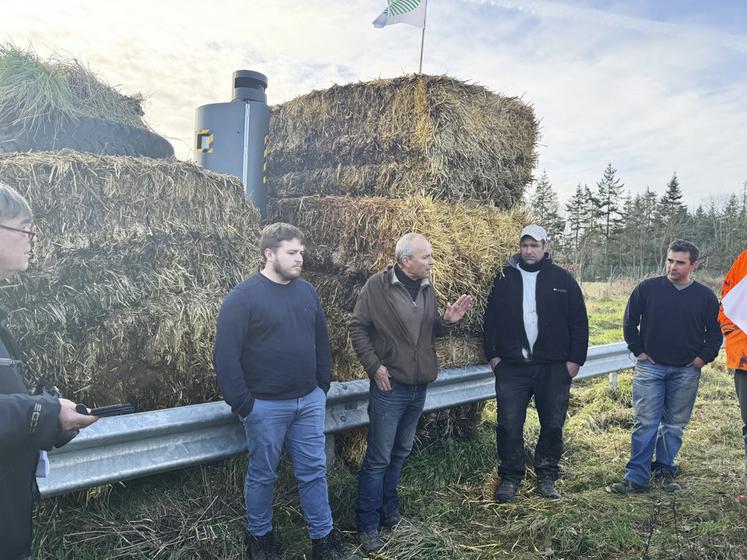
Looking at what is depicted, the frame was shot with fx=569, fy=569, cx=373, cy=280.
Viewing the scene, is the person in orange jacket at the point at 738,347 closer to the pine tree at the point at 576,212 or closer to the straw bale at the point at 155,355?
the straw bale at the point at 155,355

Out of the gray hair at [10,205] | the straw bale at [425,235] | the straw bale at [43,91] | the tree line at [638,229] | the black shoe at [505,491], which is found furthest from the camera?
the tree line at [638,229]

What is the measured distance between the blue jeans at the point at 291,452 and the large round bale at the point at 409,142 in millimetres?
2158

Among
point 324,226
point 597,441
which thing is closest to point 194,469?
point 324,226

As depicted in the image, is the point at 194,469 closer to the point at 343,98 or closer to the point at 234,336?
the point at 234,336

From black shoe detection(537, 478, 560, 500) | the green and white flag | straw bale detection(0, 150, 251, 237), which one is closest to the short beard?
straw bale detection(0, 150, 251, 237)

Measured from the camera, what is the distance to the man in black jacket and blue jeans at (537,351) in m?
4.46

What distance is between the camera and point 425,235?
446cm

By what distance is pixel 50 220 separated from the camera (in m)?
3.15

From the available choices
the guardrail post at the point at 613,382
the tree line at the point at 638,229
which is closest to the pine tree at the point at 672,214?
the tree line at the point at 638,229

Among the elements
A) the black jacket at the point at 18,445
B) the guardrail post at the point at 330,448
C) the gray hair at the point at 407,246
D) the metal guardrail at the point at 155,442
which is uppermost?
the gray hair at the point at 407,246

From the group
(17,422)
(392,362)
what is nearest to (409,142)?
(392,362)

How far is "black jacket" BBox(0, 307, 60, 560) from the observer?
5.75 ft

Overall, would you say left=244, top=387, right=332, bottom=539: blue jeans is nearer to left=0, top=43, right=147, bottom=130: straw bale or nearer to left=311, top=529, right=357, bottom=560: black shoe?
left=311, top=529, right=357, bottom=560: black shoe

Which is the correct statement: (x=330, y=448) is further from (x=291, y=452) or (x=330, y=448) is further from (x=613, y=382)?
(x=613, y=382)
